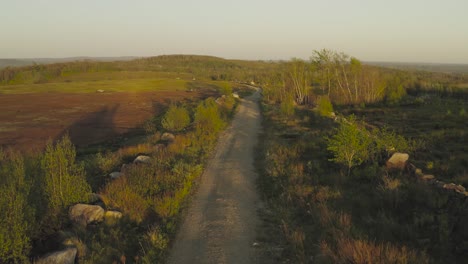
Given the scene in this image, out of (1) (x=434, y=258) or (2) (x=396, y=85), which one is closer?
(1) (x=434, y=258)

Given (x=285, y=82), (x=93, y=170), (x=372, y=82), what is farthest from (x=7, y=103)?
(x=372, y=82)

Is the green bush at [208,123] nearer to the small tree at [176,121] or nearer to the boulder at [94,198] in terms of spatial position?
the small tree at [176,121]

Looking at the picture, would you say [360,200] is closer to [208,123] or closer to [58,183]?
[58,183]

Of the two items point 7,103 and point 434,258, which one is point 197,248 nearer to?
point 434,258

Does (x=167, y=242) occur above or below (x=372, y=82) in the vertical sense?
below

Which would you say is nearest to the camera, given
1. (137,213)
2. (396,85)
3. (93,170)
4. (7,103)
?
(137,213)

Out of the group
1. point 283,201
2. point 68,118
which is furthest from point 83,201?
point 68,118

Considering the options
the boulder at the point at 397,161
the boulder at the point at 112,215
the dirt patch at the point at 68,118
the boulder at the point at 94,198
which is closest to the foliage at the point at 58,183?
the boulder at the point at 94,198
